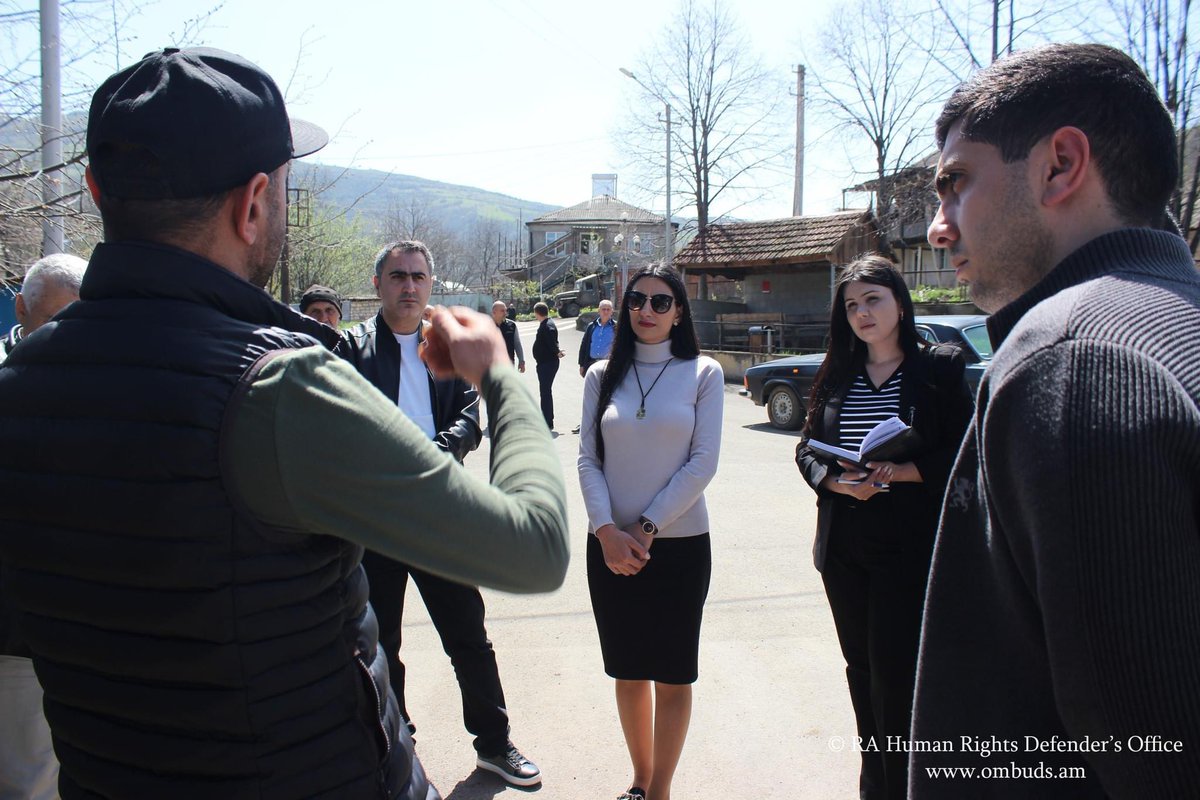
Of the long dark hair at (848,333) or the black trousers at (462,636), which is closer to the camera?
the long dark hair at (848,333)

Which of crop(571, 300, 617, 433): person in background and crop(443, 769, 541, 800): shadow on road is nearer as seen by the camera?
crop(443, 769, 541, 800): shadow on road

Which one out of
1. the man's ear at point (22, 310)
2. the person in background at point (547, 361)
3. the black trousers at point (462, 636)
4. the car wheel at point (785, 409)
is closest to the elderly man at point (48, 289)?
the man's ear at point (22, 310)

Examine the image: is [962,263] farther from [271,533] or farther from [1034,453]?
[271,533]

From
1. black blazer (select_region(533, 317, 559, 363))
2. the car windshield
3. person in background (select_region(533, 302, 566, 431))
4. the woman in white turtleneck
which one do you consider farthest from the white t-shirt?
black blazer (select_region(533, 317, 559, 363))

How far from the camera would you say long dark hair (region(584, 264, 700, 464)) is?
343 cm

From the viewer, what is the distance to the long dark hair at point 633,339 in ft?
11.2

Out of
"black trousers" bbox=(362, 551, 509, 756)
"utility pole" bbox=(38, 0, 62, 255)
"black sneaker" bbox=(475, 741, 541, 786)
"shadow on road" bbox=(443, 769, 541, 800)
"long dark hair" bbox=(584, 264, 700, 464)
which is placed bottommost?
"shadow on road" bbox=(443, 769, 541, 800)

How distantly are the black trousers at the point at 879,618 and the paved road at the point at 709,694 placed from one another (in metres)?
0.49

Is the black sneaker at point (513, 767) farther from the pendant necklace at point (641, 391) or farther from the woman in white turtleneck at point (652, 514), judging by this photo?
the pendant necklace at point (641, 391)

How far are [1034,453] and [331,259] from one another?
3202cm

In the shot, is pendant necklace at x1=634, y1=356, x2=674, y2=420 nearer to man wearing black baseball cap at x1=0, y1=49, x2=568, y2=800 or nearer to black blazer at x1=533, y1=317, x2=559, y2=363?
man wearing black baseball cap at x1=0, y1=49, x2=568, y2=800

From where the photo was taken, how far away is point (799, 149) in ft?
110

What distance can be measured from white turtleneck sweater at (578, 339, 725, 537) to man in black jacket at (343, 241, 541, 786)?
61 cm

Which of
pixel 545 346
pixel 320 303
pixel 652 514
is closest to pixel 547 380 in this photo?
pixel 545 346
